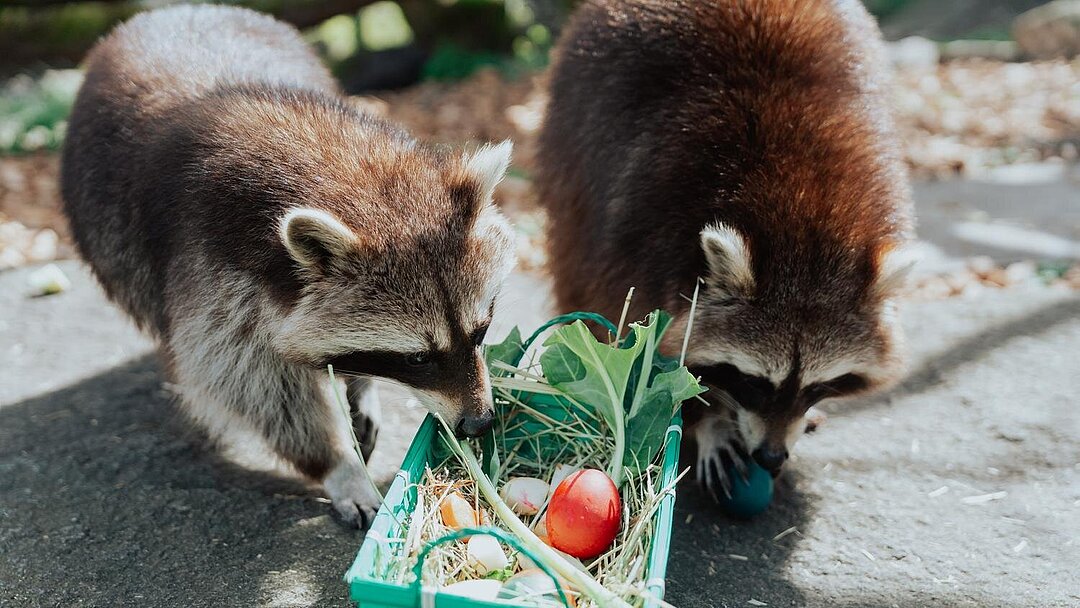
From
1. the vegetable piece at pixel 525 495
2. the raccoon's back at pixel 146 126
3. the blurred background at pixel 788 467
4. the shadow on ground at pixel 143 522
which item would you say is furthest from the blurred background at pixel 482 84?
the vegetable piece at pixel 525 495

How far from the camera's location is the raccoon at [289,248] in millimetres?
2721

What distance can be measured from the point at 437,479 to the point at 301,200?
880 millimetres

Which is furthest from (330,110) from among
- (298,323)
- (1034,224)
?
(1034,224)

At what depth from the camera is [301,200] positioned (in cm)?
276

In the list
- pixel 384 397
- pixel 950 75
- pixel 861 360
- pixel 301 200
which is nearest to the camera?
pixel 301 200

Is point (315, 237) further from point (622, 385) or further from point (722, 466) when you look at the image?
point (722, 466)

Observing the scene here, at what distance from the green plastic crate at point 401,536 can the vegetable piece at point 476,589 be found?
4 cm

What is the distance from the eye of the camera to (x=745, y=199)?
305cm

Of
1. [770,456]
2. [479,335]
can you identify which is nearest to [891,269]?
[770,456]

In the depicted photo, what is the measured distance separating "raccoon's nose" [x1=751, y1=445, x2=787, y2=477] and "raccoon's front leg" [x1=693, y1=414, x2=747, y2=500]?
14cm

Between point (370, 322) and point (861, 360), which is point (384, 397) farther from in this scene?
point (861, 360)

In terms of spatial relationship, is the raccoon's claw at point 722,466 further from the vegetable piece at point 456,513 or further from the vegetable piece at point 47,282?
the vegetable piece at point 47,282

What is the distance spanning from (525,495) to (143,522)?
4.23 ft

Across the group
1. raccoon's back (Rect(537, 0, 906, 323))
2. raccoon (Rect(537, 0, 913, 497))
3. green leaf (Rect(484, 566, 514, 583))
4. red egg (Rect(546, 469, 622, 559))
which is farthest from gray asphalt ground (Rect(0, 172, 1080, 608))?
raccoon's back (Rect(537, 0, 906, 323))
